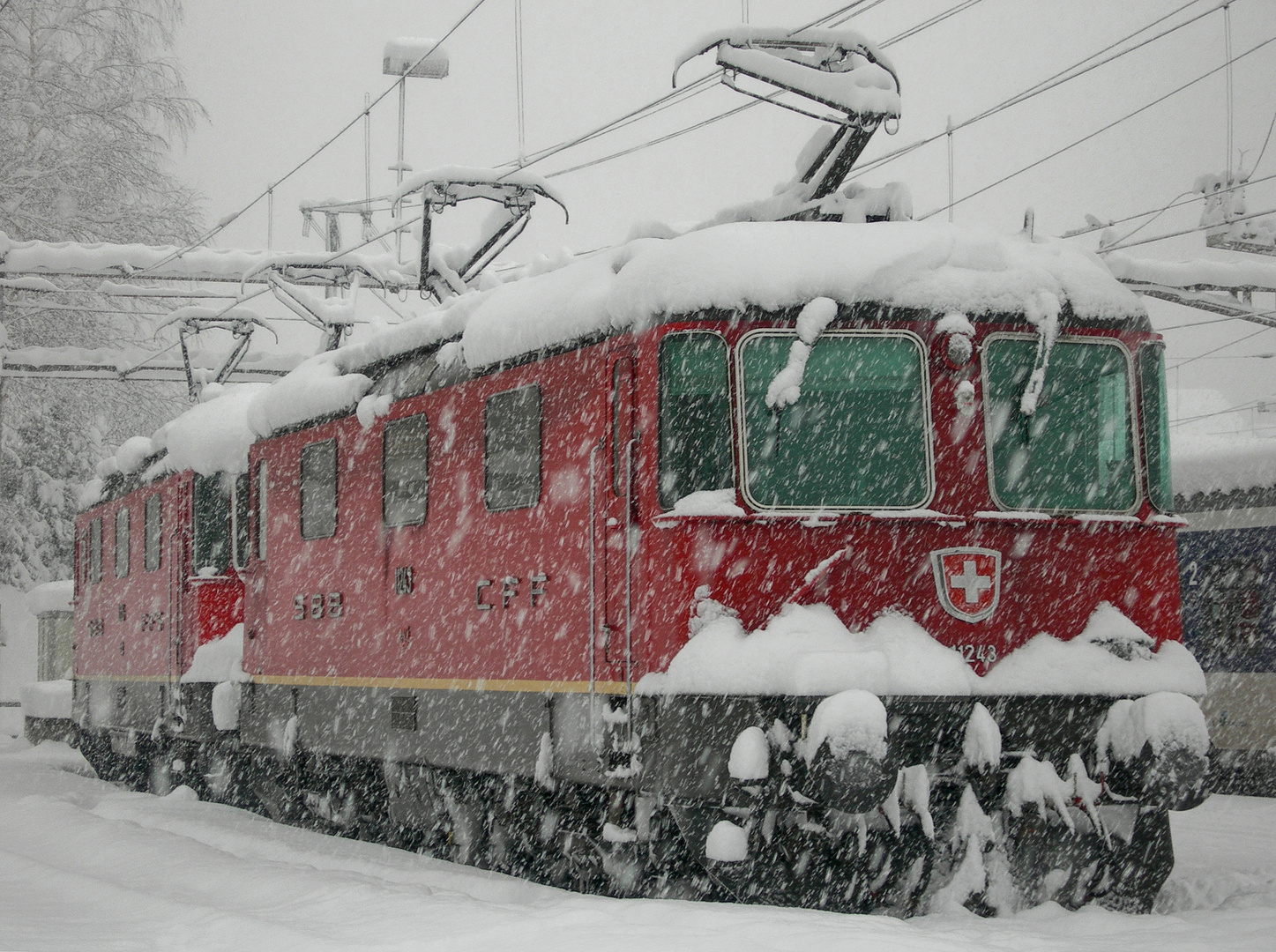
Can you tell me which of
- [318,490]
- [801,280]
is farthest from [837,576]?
[318,490]

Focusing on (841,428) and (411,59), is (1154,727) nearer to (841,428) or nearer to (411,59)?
(841,428)

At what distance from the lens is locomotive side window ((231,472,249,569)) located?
13.5 meters

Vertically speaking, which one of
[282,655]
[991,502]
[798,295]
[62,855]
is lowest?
[62,855]

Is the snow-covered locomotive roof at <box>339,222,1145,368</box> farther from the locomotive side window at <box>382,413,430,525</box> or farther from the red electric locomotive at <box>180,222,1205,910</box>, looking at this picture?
the locomotive side window at <box>382,413,430,525</box>

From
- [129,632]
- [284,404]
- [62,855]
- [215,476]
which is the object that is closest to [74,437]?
[129,632]

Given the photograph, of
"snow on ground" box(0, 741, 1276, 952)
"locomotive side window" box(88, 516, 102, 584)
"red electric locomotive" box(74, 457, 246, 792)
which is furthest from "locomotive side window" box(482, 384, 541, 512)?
"locomotive side window" box(88, 516, 102, 584)

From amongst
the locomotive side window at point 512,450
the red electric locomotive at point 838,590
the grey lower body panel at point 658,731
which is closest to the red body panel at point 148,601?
the grey lower body panel at point 658,731

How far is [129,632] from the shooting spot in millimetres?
17094

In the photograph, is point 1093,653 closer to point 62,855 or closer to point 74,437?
point 62,855

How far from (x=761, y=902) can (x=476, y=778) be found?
2.79 meters

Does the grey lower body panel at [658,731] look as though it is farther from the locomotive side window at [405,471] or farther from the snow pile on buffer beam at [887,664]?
the locomotive side window at [405,471]

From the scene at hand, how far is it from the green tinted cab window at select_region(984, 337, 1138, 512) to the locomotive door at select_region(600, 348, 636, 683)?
178cm

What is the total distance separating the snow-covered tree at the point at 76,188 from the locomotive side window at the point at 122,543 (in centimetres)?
990

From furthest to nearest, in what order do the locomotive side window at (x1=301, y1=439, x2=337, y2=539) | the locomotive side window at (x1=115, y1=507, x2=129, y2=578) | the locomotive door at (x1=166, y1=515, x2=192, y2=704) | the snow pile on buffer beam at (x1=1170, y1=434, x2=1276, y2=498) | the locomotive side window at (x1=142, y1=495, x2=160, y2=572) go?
1. the locomotive side window at (x1=115, y1=507, x2=129, y2=578)
2. the locomotive side window at (x1=142, y1=495, x2=160, y2=572)
3. the locomotive door at (x1=166, y1=515, x2=192, y2=704)
4. the snow pile on buffer beam at (x1=1170, y1=434, x2=1276, y2=498)
5. the locomotive side window at (x1=301, y1=439, x2=337, y2=539)
